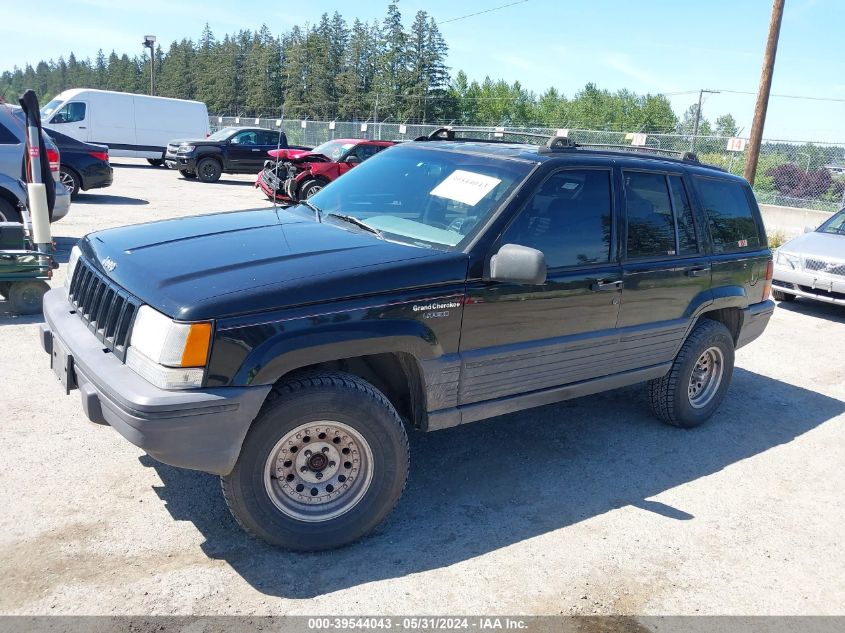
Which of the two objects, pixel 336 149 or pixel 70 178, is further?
pixel 336 149

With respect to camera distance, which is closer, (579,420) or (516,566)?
(516,566)

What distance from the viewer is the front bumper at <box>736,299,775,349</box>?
216 inches

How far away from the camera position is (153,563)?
10.2ft

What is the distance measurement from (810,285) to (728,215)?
4.84 meters

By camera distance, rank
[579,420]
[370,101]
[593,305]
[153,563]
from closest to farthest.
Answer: [153,563], [593,305], [579,420], [370,101]

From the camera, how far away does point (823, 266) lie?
9.15 m

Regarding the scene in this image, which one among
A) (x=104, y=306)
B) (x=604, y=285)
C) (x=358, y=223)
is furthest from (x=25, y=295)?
(x=604, y=285)

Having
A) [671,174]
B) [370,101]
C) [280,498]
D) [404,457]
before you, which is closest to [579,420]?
[671,174]

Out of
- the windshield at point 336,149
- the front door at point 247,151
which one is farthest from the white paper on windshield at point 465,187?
the front door at point 247,151

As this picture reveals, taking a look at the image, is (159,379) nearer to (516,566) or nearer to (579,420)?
(516,566)

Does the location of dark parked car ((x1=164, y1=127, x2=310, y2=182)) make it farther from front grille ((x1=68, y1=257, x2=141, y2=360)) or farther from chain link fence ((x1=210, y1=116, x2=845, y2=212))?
front grille ((x1=68, y1=257, x2=141, y2=360))

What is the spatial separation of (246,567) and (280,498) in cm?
33

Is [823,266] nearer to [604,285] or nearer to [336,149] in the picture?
[604,285]

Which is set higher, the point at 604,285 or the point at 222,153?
the point at 604,285
